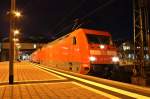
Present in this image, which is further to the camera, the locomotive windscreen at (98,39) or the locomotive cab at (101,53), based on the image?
the locomotive windscreen at (98,39)

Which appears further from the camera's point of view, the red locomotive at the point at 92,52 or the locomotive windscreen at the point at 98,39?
the locomotive windscreen at the point at 98,39

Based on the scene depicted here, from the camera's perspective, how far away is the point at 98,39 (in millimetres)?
19359

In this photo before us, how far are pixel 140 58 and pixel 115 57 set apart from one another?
4271 mm

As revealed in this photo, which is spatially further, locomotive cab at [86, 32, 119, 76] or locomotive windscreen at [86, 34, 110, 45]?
locomotive windscreen at [86, 34, 110, 45]

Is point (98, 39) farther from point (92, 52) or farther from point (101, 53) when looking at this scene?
point (92, 52)

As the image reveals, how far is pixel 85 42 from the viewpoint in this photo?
60.2ft

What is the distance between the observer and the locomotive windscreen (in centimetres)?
1891

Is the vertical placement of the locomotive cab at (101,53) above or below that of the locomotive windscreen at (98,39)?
below

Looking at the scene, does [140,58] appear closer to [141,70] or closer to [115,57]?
[141,70]

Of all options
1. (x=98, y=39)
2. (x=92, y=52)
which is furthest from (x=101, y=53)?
(x=98, y=39)

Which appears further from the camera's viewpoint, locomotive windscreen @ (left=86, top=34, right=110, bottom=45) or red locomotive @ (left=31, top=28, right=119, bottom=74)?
locomotive windscreen @ (left=86, top=34, right=110, bottom=45)

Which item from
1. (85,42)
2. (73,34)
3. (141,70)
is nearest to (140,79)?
(141,70)

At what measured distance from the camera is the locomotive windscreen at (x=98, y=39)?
18.9m

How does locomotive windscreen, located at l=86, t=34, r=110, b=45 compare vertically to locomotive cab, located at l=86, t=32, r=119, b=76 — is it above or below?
above
